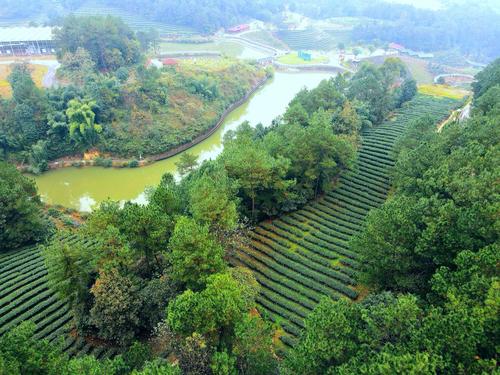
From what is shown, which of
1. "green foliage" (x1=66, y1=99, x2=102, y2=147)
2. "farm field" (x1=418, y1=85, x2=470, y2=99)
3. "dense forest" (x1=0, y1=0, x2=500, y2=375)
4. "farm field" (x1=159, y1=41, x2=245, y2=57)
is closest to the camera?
"dense forest" (x1=0, y1=0, x2=500, y2=375)

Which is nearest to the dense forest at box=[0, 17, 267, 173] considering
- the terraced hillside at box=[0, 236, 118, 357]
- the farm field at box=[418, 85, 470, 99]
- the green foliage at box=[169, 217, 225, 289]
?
the terraced hillside at box=[0, 236, 118, 357]

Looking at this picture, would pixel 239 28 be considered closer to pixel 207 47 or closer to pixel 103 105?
pixel 207 47

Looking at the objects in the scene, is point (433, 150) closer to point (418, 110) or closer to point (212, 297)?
point (212, 297)

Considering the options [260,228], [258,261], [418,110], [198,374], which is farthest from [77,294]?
[418,110]

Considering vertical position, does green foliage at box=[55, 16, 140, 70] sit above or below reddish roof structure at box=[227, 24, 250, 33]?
above

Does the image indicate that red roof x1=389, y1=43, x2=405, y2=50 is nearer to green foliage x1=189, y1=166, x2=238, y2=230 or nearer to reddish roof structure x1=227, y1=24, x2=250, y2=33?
reddish roof structure x1=227, y1=24, x2=250, y2=33

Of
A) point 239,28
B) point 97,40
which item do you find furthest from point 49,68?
point 239,28
